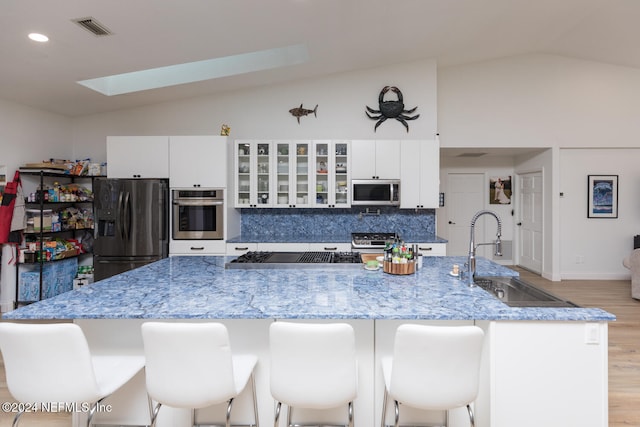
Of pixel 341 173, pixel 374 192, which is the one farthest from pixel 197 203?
pixel 374 192

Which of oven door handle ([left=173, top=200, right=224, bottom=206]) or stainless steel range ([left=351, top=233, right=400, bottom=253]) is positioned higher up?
oven door handle ([left=173, top=200, right=224, bottom=206])

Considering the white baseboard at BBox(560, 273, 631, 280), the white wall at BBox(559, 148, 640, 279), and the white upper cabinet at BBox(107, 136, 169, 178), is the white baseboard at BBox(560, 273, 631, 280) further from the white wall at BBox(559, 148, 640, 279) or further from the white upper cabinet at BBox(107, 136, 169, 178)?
the white upper cabinet at BBox(107, 136, 169, 178)

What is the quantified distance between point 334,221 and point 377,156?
1085mm

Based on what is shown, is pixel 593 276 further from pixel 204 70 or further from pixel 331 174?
pixel 204 70

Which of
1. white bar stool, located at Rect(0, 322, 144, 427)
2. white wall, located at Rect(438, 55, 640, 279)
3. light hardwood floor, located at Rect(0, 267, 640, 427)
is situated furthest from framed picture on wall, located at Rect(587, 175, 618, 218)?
white bar stool, located at Rect(0, 322, 144, 427)

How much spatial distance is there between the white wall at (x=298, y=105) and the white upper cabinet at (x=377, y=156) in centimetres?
41

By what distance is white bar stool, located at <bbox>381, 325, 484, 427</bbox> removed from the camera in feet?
4.76

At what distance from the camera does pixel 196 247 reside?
4461mm

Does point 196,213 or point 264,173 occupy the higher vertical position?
point 264,173

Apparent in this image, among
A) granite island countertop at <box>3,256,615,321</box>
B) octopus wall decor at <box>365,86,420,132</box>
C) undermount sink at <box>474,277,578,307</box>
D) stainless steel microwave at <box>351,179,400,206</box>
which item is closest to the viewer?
granite island countertop at <box>3,256,615,321</box>

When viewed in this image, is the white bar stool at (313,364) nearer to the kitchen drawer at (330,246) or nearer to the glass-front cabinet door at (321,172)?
the kitchen drawer at (330,246)

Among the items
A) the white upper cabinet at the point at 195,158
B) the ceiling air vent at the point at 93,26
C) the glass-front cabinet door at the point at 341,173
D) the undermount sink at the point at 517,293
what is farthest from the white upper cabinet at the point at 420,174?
the ceiling air vent at the point at 93,26

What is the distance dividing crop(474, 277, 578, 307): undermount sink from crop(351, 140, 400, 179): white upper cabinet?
8.35 feet

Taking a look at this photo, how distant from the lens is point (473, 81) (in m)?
5.80
